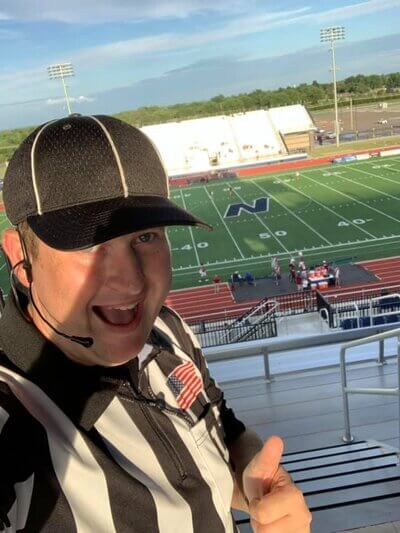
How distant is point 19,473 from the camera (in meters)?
0.62

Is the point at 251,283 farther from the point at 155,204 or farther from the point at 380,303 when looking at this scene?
the point at 155,204

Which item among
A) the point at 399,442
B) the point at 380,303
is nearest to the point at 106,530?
the point at 399,442

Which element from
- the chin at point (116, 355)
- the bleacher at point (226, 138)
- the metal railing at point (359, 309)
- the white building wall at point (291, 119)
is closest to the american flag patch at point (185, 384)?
the chin at point (116, 355)

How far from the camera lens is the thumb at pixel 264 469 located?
777mm

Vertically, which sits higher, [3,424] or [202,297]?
[3,424]

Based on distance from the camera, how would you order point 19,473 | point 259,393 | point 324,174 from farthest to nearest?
point 324,174, point 259,393, point 19,473

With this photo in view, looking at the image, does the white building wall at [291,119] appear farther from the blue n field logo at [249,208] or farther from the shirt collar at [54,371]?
the shirt collar at [54,371]

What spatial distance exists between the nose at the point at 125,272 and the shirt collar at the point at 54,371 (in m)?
0.14

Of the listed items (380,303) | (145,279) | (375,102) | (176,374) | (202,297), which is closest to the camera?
(145,279)

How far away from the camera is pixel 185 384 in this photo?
985 mm

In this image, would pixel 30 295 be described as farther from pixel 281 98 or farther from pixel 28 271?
pixel 281 98

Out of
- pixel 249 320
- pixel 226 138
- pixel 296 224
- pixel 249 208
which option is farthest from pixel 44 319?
pixel 226 138

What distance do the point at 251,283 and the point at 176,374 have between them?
11.9 metres

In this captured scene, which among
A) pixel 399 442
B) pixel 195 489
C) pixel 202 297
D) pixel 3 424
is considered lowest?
pixel 202 297
